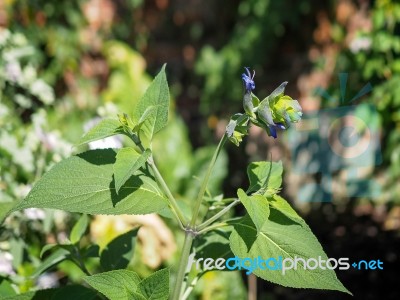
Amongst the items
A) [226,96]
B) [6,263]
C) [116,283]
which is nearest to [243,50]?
[226,96]

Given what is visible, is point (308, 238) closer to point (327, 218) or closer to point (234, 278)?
point (234, 278)

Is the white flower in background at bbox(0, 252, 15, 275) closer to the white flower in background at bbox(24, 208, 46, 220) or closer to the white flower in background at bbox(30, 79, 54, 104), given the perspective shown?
the white flower in background at bbox(24, 208, 46, 220)

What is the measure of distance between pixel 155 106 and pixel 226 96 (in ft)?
10.6

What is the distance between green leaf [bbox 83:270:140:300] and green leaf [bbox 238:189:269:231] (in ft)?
0.69

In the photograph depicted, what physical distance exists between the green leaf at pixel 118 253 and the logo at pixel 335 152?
189 cm

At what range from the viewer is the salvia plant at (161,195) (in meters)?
0.82

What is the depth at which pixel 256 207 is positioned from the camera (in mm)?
828

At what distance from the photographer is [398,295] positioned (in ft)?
8.29

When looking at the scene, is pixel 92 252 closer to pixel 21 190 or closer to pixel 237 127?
pixel 237 127

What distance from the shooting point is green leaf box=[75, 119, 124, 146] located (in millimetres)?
867

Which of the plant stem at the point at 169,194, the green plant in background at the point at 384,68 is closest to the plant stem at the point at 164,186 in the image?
the plant stem at the point at 169,194

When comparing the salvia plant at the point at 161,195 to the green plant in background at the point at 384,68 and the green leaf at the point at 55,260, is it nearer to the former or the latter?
the green leaf at the point at 55,260

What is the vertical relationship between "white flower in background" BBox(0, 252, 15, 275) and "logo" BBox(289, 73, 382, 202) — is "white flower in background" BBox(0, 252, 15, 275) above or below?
below

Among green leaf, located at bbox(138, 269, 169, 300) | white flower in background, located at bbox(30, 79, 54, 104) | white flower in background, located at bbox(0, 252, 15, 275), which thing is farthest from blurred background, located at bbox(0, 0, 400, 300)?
green leaf, located at bbox(138, 269, 169, 300)
